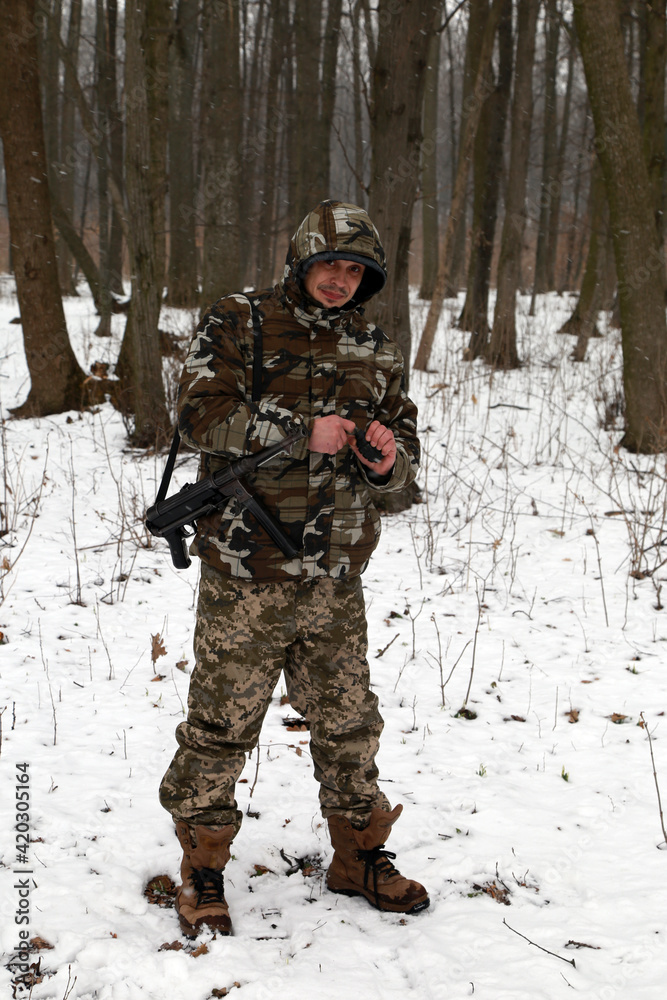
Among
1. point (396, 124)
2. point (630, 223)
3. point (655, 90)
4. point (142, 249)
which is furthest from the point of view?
point (655, 90)

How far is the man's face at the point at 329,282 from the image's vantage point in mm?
1885

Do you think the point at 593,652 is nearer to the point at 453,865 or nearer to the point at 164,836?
the point at 453,865

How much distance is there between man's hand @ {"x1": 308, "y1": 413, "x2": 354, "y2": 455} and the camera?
183 cm

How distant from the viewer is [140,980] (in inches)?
72.4

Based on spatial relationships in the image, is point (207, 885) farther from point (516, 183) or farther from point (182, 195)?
point (182, 195)

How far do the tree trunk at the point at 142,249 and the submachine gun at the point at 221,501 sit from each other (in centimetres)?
475

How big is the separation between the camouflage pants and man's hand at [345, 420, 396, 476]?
36 cm

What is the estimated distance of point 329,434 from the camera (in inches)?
71.8

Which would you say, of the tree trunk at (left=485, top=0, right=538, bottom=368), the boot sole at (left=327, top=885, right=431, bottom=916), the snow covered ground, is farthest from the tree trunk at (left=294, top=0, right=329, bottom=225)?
the boot sole at (left=327, top=885, right=431, bottom=916)

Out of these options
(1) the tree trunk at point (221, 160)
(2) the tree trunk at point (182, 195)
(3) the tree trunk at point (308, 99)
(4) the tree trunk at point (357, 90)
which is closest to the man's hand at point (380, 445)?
(4) the tree trunk at point (357, 90)

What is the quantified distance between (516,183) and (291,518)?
31.9 ft

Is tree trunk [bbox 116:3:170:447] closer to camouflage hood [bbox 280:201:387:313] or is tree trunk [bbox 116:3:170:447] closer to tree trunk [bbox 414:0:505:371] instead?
tree trunk [bbox 414:0:505:371]

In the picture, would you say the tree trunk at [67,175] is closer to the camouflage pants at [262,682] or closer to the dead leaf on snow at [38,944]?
the camouflage pants at [262,682]

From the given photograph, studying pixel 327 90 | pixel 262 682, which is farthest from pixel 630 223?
pixel 327 90
